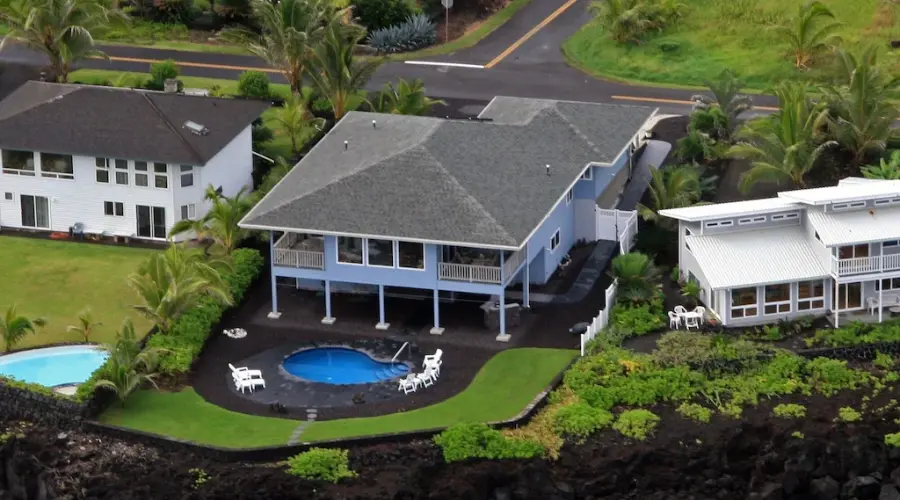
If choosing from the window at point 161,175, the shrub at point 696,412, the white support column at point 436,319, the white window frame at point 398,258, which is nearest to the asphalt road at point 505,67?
the window at point 161,175

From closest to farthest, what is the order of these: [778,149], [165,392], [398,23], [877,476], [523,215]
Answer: [877,476] < [165,392] < [523,215] < [778,149] < [398,23]

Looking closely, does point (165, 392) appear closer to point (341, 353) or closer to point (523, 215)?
point (341, 353)

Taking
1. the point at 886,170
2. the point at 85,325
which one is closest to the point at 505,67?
the point at 886,170

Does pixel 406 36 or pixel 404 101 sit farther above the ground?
pixel 406 36

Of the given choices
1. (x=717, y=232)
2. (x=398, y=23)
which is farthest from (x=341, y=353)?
(x=398, y=23)

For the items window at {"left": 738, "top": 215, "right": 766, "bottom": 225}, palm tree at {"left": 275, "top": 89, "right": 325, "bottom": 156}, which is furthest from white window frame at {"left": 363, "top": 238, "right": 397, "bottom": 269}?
palm tree at {"left": 275, "top": 89, "right": 325, "bottom": 156}

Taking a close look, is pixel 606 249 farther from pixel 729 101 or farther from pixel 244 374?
pixel 244 374

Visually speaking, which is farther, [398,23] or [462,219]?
[398,23]
